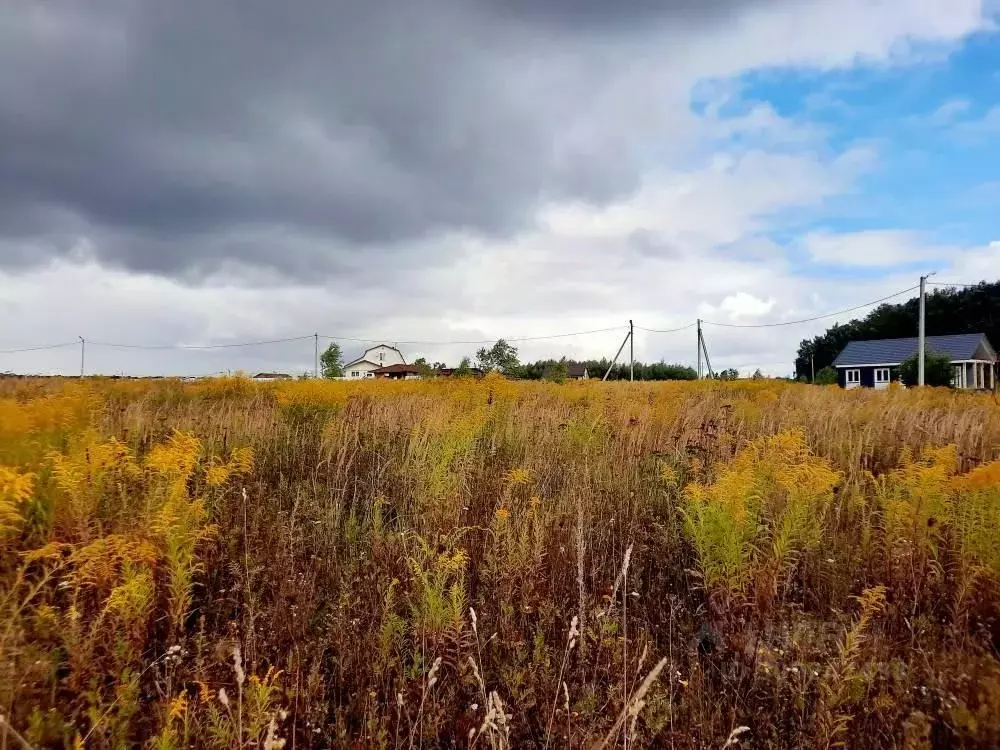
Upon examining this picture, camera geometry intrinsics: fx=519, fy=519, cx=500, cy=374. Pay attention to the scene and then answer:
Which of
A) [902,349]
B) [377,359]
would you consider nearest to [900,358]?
[902,349]

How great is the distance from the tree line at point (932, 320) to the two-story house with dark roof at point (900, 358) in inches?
450

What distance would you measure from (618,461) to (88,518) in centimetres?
423

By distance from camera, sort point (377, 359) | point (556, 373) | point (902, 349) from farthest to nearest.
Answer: point (377, 359) → point (902, 349) → point (556, 373)

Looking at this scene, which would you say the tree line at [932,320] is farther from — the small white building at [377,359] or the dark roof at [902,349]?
the small white building at [377,359]

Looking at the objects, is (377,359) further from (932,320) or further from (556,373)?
(932,320)

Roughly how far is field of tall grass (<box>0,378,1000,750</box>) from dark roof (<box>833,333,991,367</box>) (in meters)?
48.1

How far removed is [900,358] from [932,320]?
→ 2890cm

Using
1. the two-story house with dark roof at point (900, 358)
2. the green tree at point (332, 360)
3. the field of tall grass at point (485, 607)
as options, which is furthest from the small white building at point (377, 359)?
the field of tall grass at point (485, 607)

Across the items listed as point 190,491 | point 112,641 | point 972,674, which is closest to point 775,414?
point 972,674

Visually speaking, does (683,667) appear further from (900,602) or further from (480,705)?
(900,602)

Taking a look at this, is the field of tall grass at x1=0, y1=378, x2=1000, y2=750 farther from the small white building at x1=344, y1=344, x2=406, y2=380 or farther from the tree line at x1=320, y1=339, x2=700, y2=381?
the small white building at x1=344, y1=344, x2=406, y2=380

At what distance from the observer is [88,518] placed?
2.81 m

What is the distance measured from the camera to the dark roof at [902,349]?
42.6 m

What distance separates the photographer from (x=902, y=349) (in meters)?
44.8
